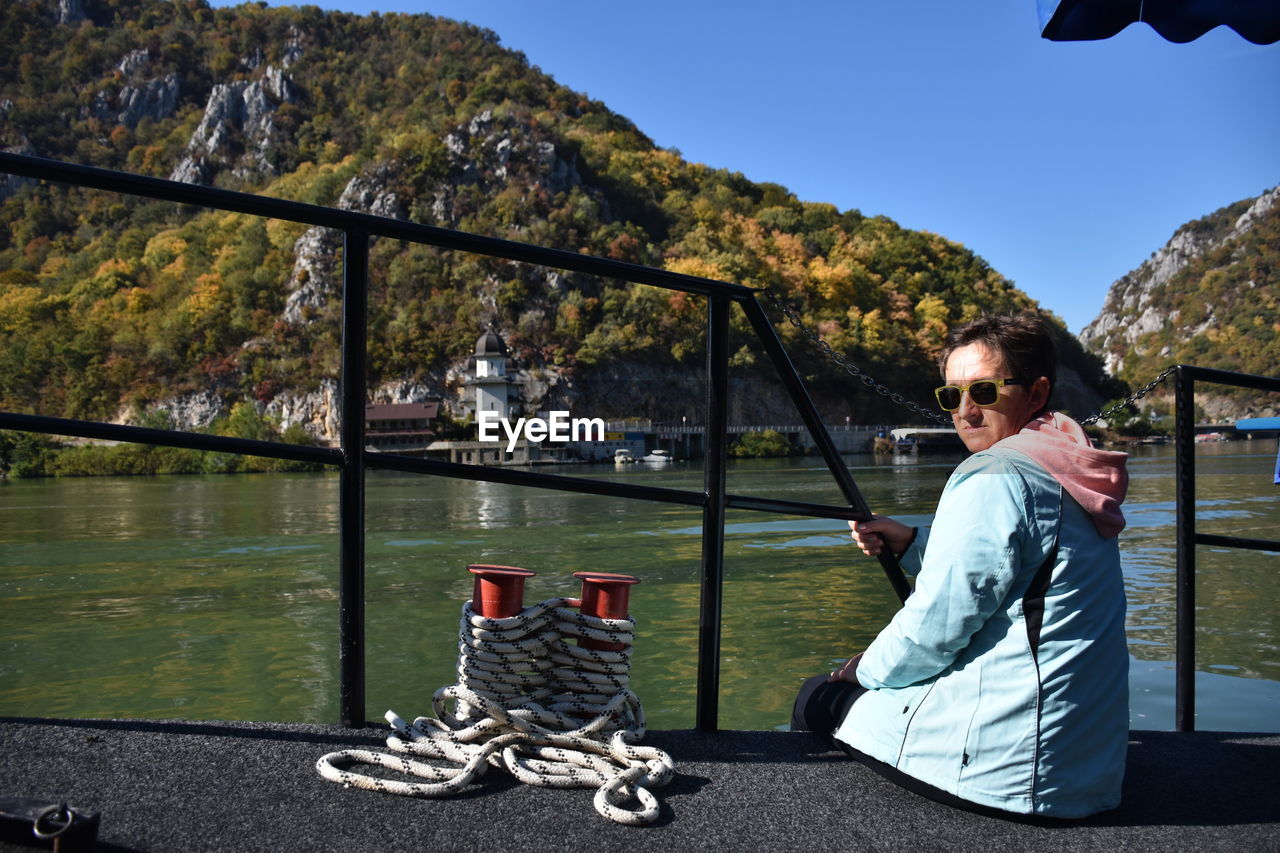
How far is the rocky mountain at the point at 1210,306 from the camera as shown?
84.9m

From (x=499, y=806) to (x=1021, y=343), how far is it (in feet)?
3.51

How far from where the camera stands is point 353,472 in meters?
1.58

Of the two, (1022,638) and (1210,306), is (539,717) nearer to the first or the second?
(1022,638)

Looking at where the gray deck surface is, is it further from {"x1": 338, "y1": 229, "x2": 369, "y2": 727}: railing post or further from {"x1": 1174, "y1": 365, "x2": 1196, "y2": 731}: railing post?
{"x1": 1174, "y1": 365, "x2": 1196, "y2": 731}: railing post

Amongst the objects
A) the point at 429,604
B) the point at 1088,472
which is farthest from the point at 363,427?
the point at 429,604

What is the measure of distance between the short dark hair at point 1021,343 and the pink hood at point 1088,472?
0.54 ft

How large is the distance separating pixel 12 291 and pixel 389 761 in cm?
9110

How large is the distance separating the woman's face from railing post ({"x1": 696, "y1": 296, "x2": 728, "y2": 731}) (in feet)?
1.41

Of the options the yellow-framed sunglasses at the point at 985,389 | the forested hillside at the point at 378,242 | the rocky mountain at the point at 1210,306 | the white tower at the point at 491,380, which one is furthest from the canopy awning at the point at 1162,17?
the rocky mountain at the point at 1210,306

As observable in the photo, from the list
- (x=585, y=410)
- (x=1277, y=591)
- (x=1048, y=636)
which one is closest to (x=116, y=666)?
(x=1048, y=636)

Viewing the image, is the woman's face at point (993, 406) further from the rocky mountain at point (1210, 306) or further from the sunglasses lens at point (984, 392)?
the rocky mountain at point (1210, 306)

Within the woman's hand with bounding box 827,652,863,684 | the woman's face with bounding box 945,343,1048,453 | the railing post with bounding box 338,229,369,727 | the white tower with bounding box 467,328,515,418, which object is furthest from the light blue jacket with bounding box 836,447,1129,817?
the white tower with bounding box 467,328,515,418

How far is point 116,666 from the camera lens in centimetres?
739

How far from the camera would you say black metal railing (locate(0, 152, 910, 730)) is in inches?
55.7
